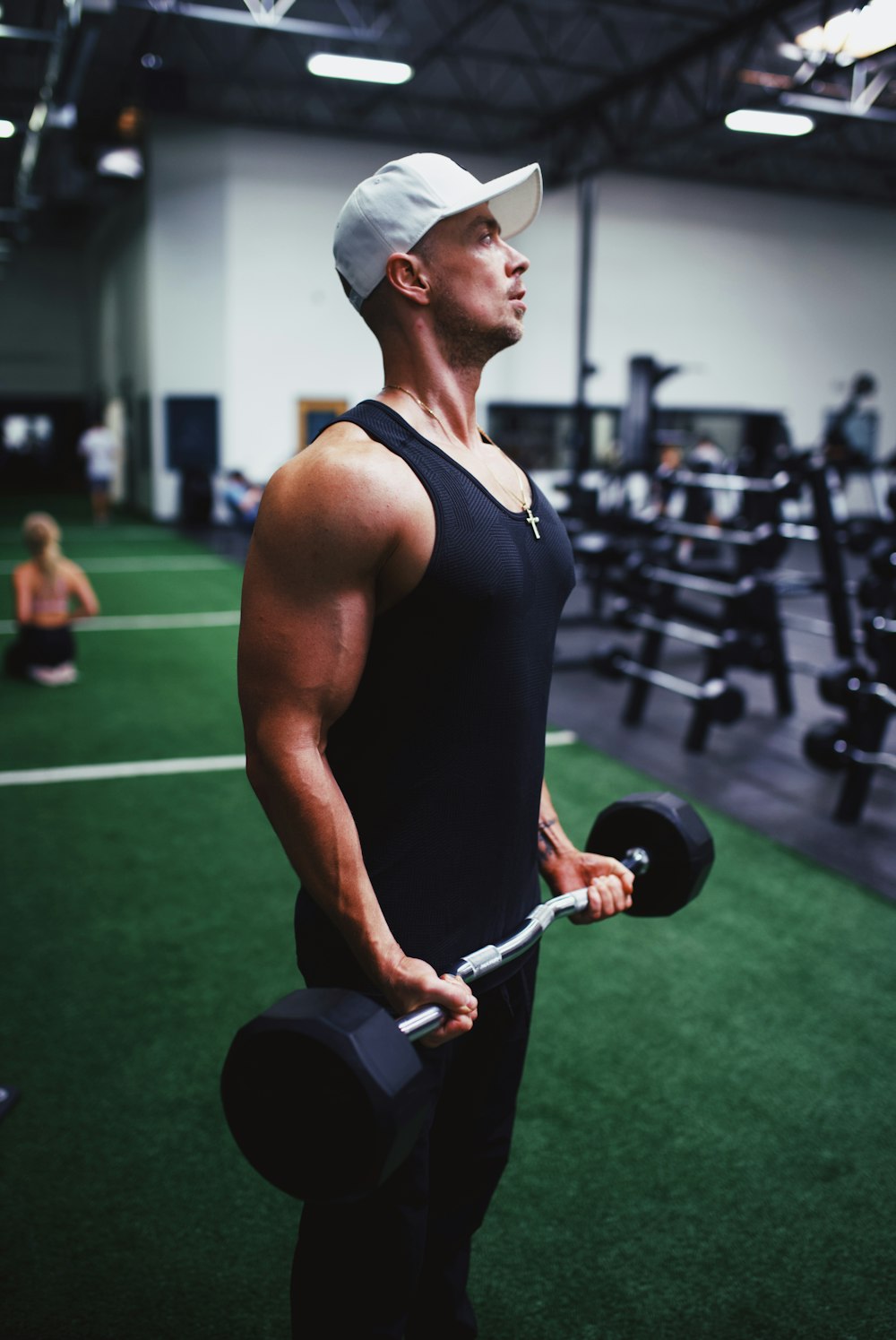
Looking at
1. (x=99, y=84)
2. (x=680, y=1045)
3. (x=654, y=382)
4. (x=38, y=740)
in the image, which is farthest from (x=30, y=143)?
(x=680, y=1045)

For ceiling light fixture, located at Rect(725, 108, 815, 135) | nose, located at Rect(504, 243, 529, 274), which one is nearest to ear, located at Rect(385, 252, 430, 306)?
nose, located at Rect(504, 243, 529, 274)

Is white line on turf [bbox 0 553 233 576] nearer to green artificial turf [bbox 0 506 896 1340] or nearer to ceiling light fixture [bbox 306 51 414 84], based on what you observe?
ceiling light fixture [bbox 306 51 414 84]

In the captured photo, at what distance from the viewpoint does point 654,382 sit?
7.09 m

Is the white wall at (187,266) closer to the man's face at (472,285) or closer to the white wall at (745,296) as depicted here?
the white wall at (745,296)

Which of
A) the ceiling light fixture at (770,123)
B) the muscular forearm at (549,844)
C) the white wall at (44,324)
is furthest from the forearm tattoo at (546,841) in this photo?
the white wall at (44,324)

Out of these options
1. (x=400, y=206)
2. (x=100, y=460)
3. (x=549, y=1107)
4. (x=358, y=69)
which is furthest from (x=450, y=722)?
(x=100, y=460)

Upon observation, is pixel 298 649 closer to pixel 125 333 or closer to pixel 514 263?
pixel 514 263

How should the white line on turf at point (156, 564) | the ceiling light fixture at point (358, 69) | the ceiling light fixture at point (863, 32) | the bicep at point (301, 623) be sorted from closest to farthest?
the bicep at point (301, 623) → the ceiling light fixture at point (863, 32) → the ceiling light fixture at point (358, 69) → the white line on turf at point (156, 564)

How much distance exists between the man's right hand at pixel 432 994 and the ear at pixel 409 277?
675mm

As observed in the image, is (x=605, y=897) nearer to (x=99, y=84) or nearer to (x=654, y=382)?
(x=654, y=382)

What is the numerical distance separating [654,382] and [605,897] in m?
6.37

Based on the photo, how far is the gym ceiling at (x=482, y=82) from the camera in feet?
26.5

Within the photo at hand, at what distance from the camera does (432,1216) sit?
1.32 metres

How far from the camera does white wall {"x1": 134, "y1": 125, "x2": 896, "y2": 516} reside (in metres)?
12.0
